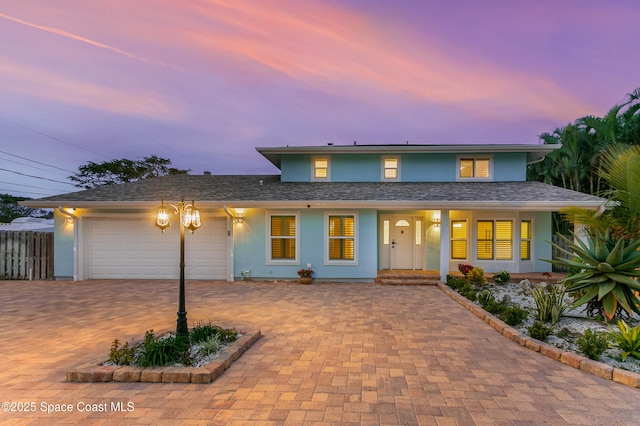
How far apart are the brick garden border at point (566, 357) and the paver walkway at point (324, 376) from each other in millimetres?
129

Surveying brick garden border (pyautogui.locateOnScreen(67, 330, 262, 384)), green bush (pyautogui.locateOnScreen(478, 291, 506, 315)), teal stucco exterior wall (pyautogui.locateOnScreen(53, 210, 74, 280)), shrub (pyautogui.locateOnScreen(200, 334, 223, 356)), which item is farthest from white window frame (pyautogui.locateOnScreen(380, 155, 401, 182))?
teal stucco exterior wall (pyautogui.locateOnScreen(53, 210, 74, 280))

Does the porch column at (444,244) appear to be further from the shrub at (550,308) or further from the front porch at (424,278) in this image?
the shrub at (550,308)

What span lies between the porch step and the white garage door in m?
5.95

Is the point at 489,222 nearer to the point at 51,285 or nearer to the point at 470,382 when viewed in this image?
the point at 470,382

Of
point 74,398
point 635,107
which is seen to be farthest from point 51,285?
point 635,107

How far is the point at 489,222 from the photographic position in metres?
11.6

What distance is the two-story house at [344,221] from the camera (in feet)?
35.2

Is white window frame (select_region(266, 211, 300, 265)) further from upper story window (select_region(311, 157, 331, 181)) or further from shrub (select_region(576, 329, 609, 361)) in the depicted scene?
shrub (select_region(576, 329, 609, 361))

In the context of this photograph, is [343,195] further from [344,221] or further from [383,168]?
[383,168]

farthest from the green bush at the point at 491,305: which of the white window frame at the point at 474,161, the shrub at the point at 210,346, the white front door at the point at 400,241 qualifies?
the white window frame at the point at 474,161

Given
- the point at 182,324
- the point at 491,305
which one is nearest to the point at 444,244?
the point at 491,305

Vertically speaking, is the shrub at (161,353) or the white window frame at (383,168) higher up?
the white window frame at (383,168)

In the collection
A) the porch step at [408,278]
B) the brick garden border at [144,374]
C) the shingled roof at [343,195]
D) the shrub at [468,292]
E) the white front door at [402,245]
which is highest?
the shingled roof at [343,195]

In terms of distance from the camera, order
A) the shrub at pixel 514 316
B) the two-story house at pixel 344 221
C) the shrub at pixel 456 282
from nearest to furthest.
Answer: the shrub at pixel 514 316, the shrub at pixel 456 282, the two-story house at pixel 344 221
